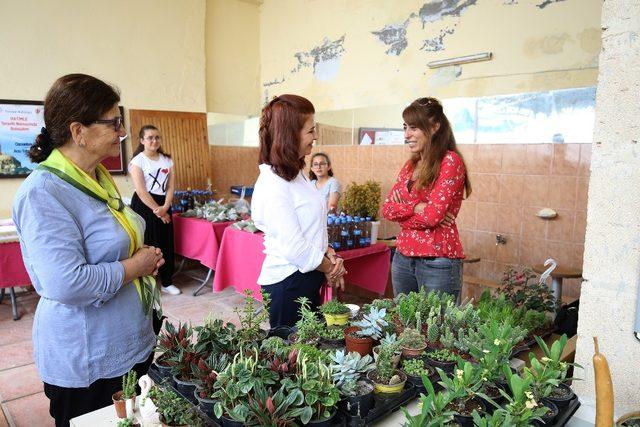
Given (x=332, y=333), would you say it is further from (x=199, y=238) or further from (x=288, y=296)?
(x=199, y=238)

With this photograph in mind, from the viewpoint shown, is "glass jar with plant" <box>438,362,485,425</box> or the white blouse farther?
the white blouse

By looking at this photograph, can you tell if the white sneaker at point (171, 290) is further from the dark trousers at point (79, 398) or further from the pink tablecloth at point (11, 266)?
the dark trousers at point (79, 398)

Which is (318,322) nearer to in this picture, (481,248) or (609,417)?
(609,417)

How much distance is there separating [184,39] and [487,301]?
16.3ft

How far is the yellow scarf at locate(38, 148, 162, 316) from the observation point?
1368 millimetres

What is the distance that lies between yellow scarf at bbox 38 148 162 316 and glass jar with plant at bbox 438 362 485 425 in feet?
3.32

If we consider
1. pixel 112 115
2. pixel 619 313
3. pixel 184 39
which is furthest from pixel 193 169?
pixel 619 313

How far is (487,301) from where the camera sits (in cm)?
209

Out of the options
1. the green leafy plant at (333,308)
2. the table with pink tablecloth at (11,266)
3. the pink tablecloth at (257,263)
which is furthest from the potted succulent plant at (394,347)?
the table with pink tablecloth at (11,266)

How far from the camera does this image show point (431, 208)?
2088mm

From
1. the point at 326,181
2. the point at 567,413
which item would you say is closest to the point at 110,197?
the point at 567,413

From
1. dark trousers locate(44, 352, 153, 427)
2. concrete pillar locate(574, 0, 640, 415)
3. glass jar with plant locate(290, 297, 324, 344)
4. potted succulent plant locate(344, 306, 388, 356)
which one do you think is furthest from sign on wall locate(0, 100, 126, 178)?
concrete pillar locate(574, 0, 640, 415)

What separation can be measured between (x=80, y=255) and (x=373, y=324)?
956 mm

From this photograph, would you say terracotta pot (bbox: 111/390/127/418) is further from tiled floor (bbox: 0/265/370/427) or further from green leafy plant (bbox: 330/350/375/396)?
tiled floor (bbox: 0/265/370/427)
